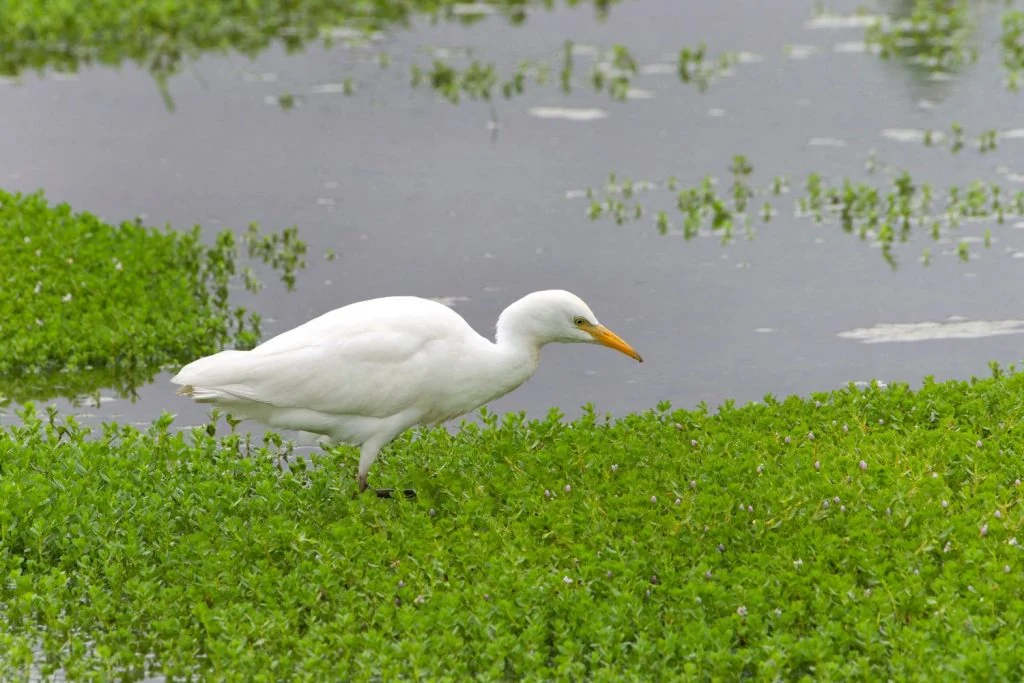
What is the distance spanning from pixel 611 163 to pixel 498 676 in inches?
414

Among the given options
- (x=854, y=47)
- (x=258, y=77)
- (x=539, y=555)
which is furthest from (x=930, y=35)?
(x=539, y=555)

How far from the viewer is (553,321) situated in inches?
332

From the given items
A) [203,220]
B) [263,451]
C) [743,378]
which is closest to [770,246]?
[743,378]

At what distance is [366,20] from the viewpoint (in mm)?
22719

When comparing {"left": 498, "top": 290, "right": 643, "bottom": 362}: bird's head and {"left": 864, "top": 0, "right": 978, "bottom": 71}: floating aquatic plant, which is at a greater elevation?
{"left": 864, "top": 0, "right": 978, "bottom": 71}: floating aquatic plant

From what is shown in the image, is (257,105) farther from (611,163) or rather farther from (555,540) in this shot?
(555,540)

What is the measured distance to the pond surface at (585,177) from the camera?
11.7 meters

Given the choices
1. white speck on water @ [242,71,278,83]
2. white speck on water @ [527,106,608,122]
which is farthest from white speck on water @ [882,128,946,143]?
white speck on water @ [242,71,278,83]

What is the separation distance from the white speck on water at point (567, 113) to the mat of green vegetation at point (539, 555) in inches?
367

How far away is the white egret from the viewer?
823 cm

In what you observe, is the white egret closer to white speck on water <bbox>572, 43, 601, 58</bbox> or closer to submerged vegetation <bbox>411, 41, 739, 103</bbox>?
submerged vegetation <bbox>411, 41, 739, 103</bbox>

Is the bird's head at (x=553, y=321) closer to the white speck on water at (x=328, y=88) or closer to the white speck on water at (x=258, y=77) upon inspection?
the white speck on water at (x=328, y=88)

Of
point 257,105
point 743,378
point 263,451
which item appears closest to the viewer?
point 263,451

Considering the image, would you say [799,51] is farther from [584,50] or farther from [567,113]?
[567,113]
